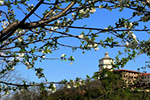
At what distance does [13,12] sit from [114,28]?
2.96 m

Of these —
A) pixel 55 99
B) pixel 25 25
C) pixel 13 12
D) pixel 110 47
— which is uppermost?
pixel 13 12

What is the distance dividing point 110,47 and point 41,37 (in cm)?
170

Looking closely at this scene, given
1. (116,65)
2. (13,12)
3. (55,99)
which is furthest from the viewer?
(55,99)

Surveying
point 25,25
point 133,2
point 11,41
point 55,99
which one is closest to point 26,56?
point 11,41

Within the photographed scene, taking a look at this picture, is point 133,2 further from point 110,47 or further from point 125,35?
point 110,47

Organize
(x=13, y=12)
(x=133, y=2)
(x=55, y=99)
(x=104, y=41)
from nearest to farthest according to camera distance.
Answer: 1. (x=133, y=2)
2. (x=104, y=41)
3. (x=13, y=12)
4. (x=55, y=99)

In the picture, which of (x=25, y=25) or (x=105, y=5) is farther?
(x=105, y=5)

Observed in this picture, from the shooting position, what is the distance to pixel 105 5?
11.1ft

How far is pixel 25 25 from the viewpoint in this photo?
9.84 feet

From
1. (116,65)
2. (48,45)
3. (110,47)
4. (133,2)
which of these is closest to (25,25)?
(48,45)

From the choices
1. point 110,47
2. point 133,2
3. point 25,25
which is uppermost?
point 133,2

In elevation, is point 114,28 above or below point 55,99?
above

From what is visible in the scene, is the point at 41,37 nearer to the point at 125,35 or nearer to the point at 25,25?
the point at 25,25

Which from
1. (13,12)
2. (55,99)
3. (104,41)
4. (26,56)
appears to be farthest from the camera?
(55,99)
